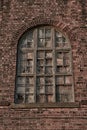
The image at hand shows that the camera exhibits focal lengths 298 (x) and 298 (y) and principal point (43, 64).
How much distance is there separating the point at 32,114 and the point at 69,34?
121 inches

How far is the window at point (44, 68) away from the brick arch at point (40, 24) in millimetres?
157

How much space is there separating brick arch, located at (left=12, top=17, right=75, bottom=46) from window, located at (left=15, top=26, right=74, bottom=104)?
157 mm

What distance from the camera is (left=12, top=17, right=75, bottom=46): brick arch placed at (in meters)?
10.4

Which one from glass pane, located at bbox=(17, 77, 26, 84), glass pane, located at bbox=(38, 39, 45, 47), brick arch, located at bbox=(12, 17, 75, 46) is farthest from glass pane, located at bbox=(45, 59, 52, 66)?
brick arch, located at bbox=(12, 17, 75, 46)

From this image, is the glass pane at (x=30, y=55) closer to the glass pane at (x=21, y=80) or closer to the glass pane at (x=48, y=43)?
the glass pane at (x=48, y=43)

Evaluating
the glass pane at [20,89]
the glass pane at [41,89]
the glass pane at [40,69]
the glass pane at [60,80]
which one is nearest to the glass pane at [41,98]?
the glass pane at [41,89]

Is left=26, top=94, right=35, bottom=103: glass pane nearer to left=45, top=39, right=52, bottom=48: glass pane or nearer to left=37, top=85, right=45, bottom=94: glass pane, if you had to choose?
left=37, top=85, right=45, bottom=94: glass pane

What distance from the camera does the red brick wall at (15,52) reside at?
30.0 ft

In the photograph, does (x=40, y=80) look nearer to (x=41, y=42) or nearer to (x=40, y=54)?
(x=40, y=54)

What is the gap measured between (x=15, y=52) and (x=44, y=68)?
114cm

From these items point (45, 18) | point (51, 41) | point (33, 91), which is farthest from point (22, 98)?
point (45, 18)

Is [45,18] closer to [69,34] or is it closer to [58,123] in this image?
[69,34]

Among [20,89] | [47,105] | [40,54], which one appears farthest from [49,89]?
[40,54]

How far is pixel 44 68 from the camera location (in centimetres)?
999
